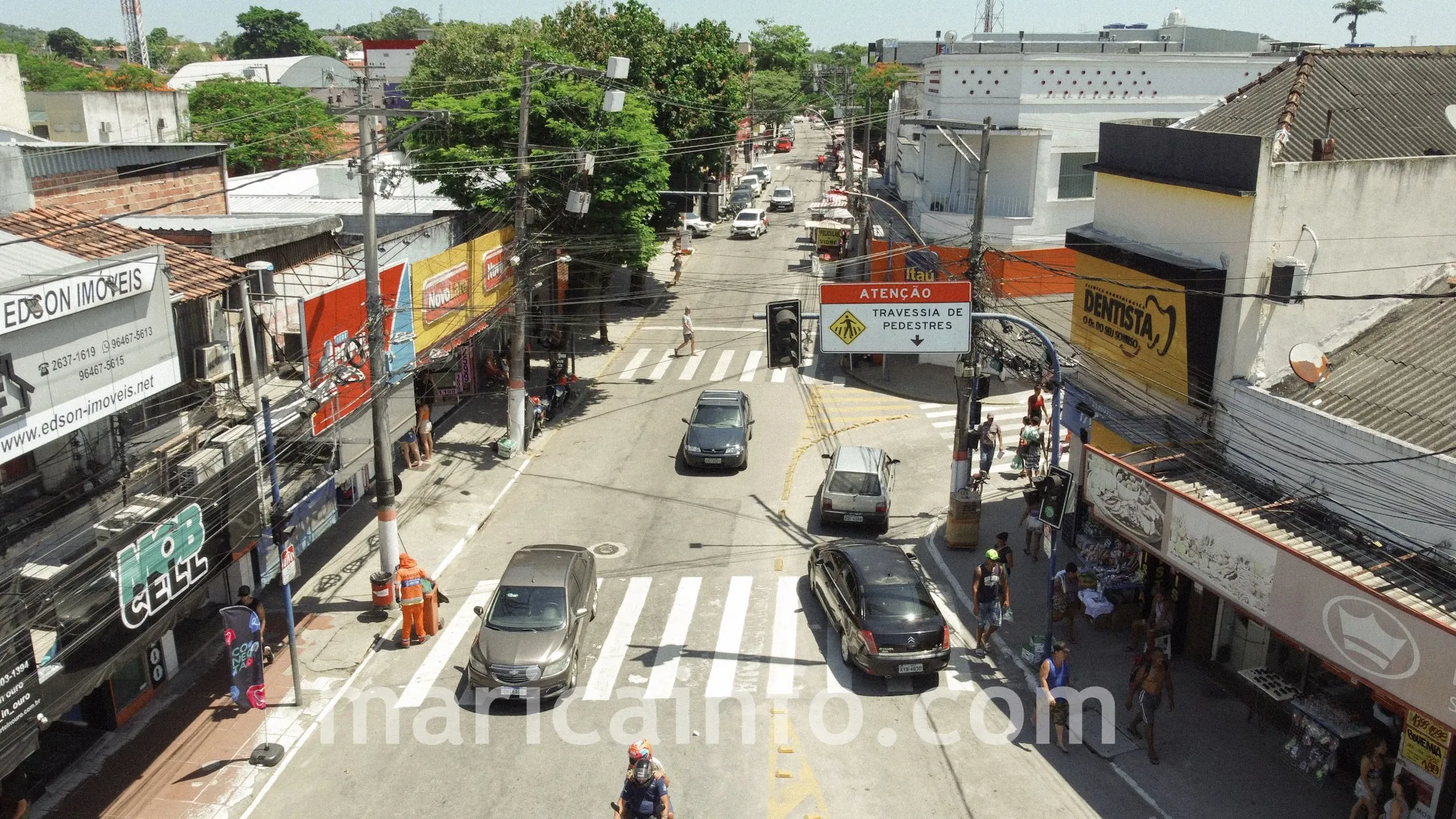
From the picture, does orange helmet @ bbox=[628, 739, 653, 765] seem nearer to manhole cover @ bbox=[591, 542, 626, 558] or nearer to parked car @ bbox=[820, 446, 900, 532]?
manhole cover @ bbox=[591, 542, 626, 558]

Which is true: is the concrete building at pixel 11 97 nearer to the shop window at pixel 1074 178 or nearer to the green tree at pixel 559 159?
the green tree at pixel 559 159

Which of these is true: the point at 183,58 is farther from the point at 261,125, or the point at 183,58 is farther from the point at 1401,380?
the point at 1401,380

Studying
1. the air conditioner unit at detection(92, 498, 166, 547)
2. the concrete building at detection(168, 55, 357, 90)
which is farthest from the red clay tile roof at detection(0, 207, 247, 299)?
the concrete building at detection(168, 55, 357, 90)

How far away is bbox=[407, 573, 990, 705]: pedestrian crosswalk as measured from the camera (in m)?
17.2

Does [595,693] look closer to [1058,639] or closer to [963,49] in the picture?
[1058,639]

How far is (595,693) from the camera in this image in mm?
16906

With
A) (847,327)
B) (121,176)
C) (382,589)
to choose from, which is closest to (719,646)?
(847,327)

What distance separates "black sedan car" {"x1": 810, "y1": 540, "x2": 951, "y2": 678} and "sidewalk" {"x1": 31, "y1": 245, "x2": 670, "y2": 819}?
717 cm

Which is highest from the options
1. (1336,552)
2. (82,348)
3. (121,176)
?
(121,176)

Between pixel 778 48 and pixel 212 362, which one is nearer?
pixel 212 362

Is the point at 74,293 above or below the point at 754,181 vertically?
above

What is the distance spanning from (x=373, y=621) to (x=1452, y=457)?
54.8 feet

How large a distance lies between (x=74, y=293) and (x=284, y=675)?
299 inches

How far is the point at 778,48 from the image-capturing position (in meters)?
124
